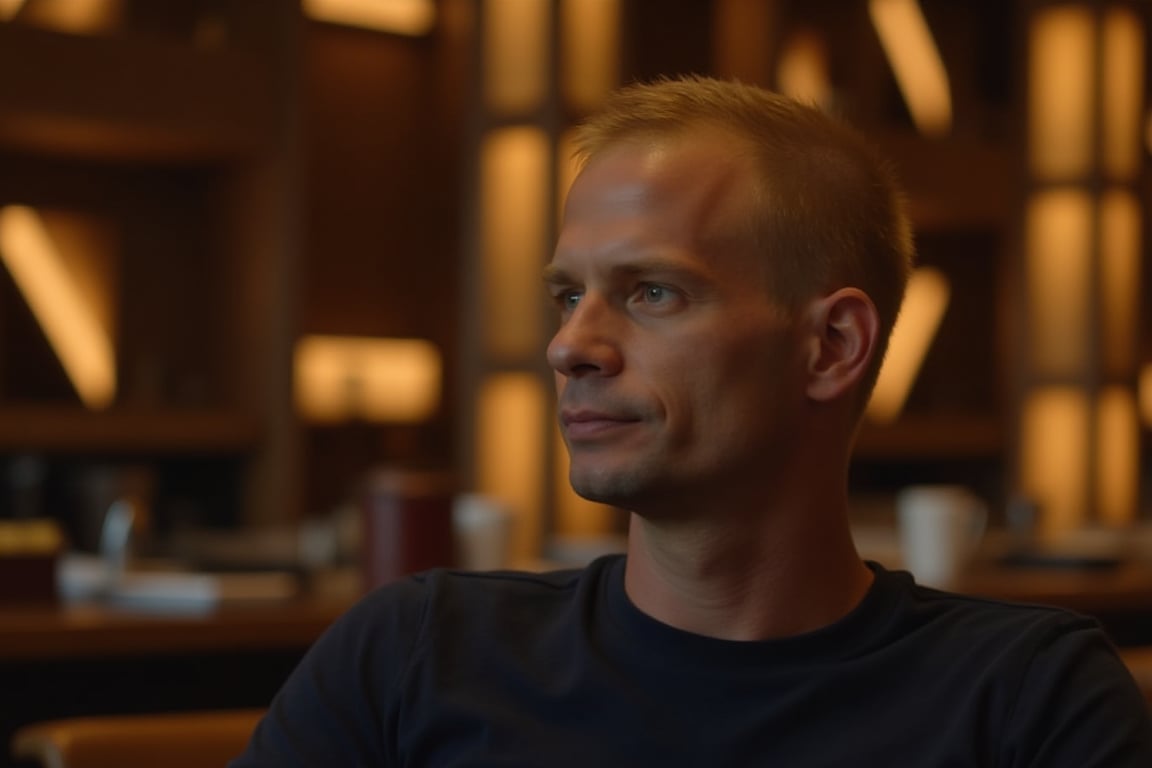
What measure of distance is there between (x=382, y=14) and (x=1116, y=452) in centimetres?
304

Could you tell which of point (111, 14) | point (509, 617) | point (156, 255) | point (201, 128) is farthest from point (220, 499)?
point (509, 617)

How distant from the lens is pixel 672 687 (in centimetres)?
114

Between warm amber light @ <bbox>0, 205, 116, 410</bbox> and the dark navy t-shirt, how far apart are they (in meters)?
3.73

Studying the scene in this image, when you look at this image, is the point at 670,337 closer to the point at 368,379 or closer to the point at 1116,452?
the point at 368,379

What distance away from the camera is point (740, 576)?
1.16 metres

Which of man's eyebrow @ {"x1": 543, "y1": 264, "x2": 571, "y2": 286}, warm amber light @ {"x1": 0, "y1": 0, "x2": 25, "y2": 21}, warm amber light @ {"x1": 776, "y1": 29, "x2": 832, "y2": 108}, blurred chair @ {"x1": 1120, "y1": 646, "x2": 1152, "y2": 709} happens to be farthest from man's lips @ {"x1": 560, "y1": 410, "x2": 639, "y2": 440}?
warm amber light @ {"x1": 776, "y1": 29, "x2": 832, "y2": 108}

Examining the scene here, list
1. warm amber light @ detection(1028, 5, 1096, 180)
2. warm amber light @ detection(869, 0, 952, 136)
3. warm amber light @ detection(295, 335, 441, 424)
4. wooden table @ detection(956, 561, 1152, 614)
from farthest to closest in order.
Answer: warm amber light @ detection(869, 0, 952, 136)
warm amber light @ detection(1028, 5, 1096, 180)
warm amber light @ detection(295, 335, 441, 424)
wooden table @ detection(956, 561, 1152, 614)

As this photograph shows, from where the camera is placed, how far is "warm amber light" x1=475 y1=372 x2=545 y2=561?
15.8 ft

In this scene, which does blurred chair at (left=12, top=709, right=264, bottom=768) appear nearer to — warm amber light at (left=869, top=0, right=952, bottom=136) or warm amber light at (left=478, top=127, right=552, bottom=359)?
warm amber light at (left=478, top=127, right=552, bottom=359)

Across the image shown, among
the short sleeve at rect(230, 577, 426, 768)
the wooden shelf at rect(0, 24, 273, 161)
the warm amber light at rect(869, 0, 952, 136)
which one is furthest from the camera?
the warm amber light at rect(869, 0, 952, 136)

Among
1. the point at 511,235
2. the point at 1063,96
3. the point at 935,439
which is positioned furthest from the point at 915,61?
the point at 511,235

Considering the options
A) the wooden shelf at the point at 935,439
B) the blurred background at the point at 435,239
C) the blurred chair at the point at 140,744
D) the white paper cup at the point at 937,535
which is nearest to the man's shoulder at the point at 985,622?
the blurred chair at the point at 140,744

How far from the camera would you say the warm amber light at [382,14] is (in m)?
5.43

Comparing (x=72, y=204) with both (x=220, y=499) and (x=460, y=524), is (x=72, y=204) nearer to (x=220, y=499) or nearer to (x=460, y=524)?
(x=220, y=499)
